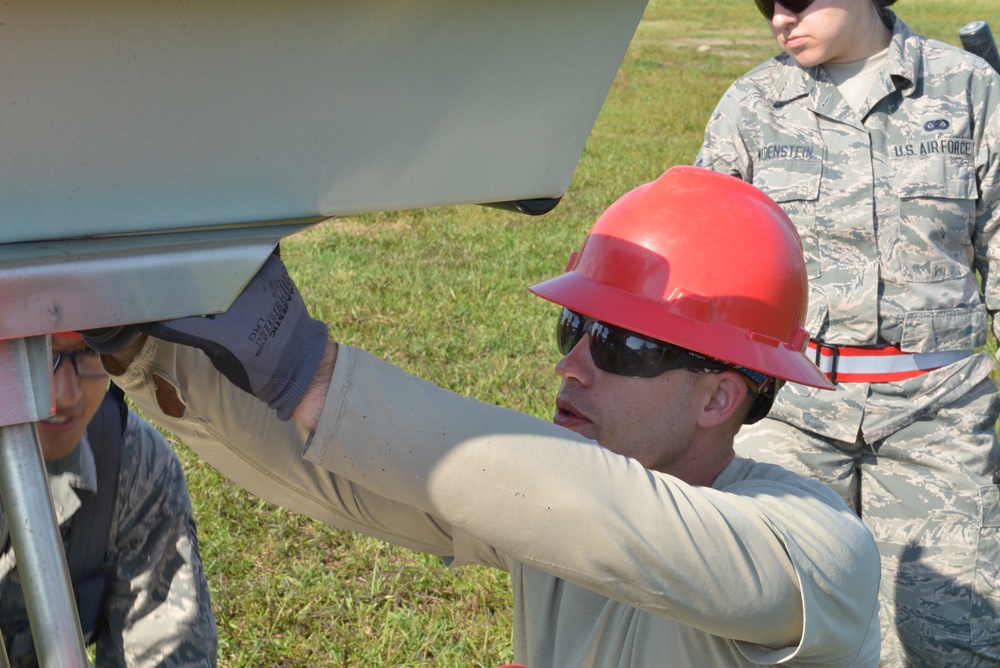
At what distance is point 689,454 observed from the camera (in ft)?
7.06

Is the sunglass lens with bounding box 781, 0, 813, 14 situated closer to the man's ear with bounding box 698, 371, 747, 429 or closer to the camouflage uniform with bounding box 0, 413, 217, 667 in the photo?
the man's ear with bounding box 698, 371, 747, 429

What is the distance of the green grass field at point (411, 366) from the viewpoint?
11.8ft

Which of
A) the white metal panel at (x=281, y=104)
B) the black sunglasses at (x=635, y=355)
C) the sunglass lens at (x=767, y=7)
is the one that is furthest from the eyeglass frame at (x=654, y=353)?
the sunglass lens at (x=767, y=7)

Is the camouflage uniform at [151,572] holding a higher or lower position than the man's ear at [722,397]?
lower

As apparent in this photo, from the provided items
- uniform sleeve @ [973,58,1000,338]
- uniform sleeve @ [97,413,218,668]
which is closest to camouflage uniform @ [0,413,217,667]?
uniform sleeve @ [97,413,218,668]

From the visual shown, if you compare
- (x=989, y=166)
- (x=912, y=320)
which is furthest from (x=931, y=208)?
(x=912, y=320)

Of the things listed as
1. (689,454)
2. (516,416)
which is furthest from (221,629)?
(516,416)

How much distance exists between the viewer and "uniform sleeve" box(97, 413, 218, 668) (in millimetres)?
2590

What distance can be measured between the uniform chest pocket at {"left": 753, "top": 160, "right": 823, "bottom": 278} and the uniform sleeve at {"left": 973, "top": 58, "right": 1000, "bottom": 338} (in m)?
0.45

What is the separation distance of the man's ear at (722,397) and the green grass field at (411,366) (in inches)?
62.5

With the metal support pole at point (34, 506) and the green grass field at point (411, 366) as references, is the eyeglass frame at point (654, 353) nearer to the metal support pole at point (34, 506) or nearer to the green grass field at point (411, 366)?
the metal support pole at point (34, 506)

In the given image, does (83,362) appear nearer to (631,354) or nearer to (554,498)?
(631,354)

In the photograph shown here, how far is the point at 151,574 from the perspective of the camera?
2.61 metres

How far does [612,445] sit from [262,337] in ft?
3.28
